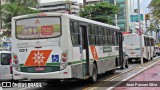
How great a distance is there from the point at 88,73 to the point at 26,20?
3.68 m

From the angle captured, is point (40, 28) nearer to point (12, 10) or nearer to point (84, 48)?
point (84, 48)

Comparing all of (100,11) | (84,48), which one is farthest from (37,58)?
(100,11)

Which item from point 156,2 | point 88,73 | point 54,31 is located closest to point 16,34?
point 54,31

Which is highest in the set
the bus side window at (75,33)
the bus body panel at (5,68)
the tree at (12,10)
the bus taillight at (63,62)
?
the tree at (12,10)

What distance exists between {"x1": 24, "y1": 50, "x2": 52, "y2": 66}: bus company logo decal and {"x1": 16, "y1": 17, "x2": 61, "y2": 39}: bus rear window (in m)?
0.58

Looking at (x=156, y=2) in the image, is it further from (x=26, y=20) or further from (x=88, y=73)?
(x=26, y=20)

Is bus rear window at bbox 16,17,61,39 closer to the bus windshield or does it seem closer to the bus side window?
the bus side window

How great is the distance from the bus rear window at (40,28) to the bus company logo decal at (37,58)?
1.91ft

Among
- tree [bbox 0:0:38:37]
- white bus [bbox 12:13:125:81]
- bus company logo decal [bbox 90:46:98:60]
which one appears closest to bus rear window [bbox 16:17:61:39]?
white bus [bbox 12:13:125:81]

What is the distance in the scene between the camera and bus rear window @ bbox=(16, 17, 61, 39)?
1412 cm

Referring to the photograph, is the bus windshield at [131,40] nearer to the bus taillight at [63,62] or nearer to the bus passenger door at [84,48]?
the bus passenger door at [84,48]

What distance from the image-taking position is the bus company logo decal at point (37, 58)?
13.9 m

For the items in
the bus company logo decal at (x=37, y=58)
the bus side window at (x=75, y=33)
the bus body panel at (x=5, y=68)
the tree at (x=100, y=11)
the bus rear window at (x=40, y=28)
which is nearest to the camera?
the bus company logo decal at (x=37, y=58)

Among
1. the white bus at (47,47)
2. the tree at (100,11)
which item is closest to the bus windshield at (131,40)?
the white bus at (47,47)
